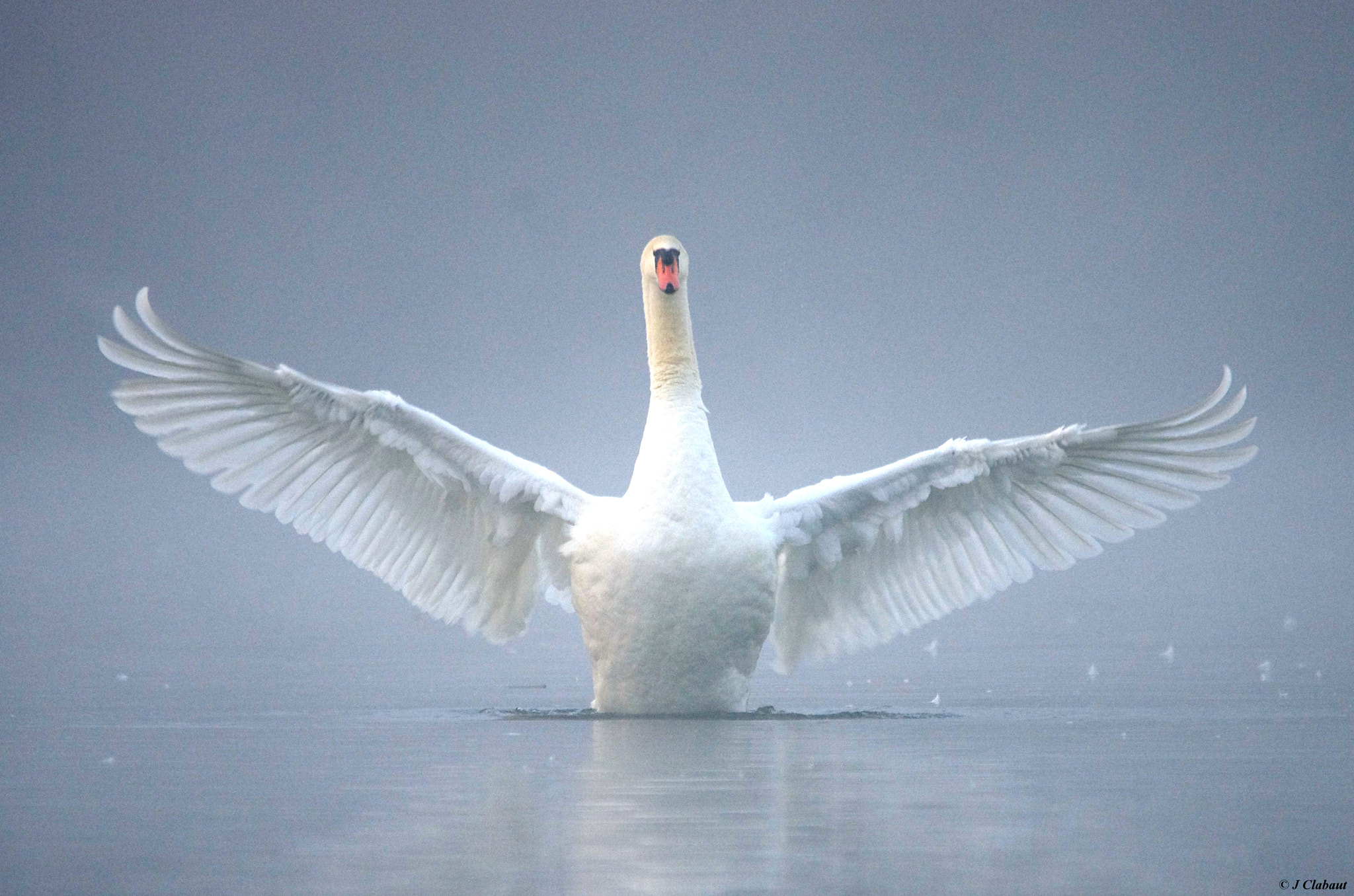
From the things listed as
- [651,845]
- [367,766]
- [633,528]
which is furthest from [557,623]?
[651,845]

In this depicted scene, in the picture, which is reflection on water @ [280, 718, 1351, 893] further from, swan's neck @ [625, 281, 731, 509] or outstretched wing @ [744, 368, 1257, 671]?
outstretched wing @ [744, 368, 1257, 671]

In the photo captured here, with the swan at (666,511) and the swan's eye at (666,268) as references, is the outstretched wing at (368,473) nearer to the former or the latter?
the swan at (666,511)

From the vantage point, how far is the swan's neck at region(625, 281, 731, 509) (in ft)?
31.3

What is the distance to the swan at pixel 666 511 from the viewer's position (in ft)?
31.4

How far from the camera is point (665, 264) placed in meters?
10.6

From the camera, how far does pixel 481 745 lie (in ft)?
27.9

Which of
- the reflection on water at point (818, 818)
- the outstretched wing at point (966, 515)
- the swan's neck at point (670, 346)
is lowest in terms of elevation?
the reflection on water at point (818, 818)

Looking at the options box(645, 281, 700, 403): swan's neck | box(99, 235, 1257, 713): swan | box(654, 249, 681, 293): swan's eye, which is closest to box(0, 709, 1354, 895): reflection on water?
box(99, 235, 1257, 713): swan

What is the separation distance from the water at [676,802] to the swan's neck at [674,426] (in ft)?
4.34

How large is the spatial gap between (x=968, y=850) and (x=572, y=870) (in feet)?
4.42

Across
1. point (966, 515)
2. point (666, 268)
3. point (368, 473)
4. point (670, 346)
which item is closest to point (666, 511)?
point (670, 346)

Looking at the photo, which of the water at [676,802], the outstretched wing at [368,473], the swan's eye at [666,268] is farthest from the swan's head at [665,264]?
the water at [676,802]

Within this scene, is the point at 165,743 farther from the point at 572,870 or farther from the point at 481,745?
the point at 572,870

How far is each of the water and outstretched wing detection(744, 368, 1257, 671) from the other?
120 cm
